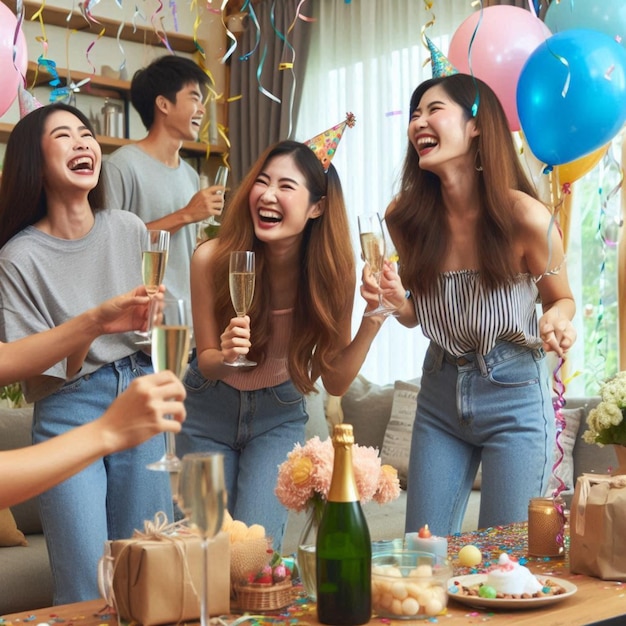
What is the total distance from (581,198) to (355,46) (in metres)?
1.74

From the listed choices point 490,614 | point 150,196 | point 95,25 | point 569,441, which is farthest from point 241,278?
point 95,25

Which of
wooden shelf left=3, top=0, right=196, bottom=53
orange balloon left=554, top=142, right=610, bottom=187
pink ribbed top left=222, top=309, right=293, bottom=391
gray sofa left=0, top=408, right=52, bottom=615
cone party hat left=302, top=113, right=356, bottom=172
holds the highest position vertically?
wooden shelf left=3, top=0, right=196, bottom=53

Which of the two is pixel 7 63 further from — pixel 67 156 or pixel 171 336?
pixel 171 336

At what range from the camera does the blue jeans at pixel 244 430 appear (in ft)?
7.55

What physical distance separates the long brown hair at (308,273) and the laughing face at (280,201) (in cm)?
2

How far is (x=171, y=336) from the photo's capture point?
47.4 inches

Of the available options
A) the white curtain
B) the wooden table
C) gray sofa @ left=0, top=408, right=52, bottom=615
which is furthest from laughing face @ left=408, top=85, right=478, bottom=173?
the white curtain

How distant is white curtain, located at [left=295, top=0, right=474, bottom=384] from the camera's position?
512 centimetres

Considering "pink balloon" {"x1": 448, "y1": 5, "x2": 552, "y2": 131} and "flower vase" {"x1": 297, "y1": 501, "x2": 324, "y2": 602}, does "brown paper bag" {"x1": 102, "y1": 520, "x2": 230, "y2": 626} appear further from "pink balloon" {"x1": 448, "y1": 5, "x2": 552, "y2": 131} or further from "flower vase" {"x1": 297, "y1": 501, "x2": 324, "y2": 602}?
"pink balloon" {"x1": 448, "y1": 5, "x2": 552, "y2": 131}

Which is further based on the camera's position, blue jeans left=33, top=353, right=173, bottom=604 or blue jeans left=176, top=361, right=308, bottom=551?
blue jeans left=176, top=361, right=308, bottom=551

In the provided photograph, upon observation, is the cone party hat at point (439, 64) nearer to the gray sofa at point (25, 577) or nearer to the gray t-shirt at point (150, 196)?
the gray t-shirt at point (150, 196)

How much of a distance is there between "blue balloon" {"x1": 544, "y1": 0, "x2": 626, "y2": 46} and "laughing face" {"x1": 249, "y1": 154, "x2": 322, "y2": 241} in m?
1.06

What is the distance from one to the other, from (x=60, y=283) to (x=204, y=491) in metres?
1.27

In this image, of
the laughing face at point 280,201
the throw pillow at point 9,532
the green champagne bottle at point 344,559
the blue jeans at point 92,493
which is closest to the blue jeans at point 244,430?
the blue jeans at point 92,493
